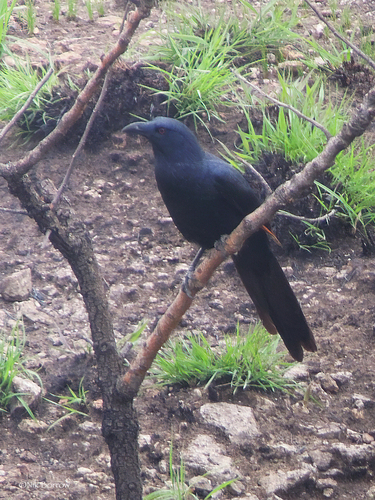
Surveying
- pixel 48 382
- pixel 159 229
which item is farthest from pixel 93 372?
pixel 159 229

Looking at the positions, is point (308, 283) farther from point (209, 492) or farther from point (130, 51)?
point (130, 51)

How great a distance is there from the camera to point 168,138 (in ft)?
9.00

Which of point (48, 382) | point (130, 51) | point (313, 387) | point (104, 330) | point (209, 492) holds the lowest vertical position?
point (48, 382)

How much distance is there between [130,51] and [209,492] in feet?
12.3

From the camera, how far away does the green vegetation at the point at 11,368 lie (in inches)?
110

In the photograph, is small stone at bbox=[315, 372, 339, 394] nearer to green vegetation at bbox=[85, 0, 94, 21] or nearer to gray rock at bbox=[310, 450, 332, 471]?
gray rock at bbox=[310, 450, 332, 471]

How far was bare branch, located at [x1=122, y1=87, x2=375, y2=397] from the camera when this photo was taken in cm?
160

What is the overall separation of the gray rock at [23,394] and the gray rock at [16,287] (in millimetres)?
787

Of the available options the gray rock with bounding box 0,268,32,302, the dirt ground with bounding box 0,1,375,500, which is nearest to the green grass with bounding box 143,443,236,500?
the dirt ground with bounding box 0,1,375,500

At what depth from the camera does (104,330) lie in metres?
2.16

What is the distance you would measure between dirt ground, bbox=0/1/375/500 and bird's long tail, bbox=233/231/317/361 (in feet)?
1.17

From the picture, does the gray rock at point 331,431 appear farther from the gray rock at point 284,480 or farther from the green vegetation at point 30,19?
the green vegetation at point 30,19

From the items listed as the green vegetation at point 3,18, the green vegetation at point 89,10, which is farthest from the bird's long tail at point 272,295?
the green vegetation at point 89,10

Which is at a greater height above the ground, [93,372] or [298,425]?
[298,425]
